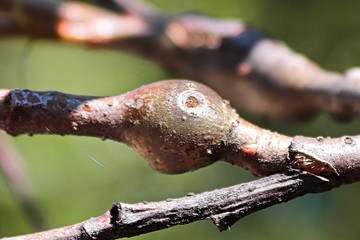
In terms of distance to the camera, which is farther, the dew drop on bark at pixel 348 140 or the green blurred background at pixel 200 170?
the green blurred background at pixel 200 170

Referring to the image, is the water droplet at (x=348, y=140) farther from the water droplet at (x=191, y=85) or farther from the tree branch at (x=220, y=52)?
the tree branch at (x=220, y=52)

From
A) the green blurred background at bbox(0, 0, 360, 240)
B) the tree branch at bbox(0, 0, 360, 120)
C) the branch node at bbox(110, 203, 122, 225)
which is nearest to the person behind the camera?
the branch node at bbox(110, 203, 122, 225)

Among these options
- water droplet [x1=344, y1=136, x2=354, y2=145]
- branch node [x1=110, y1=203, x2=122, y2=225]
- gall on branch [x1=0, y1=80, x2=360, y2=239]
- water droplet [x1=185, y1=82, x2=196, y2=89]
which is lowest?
branch node [x1=110, y1=203, x2=122, y2=225]

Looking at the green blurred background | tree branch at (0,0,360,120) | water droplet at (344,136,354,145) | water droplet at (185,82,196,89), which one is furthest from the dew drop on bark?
the green blurred background

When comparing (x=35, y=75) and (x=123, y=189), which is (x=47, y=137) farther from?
(x=123, y=189)

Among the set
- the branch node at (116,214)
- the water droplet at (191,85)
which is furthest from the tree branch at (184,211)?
the water droplet at (191,85)

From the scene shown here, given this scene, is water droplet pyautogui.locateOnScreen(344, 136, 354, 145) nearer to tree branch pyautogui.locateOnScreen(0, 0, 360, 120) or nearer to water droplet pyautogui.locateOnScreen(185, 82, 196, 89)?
water droplet pyautogui.locateOnScreen(185, 82, 196, 89)

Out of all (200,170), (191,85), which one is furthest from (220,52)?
(191,85)
